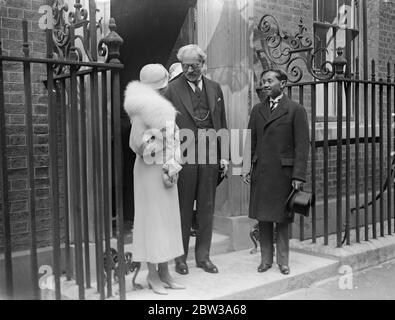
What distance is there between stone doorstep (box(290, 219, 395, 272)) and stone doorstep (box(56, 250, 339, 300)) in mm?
111

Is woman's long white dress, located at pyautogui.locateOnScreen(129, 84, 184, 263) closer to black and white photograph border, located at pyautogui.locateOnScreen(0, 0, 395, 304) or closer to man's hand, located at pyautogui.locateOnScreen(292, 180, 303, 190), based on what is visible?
black and white photograph border, located at pyautogui.locateOnScreen(0, 0, 395, 304)

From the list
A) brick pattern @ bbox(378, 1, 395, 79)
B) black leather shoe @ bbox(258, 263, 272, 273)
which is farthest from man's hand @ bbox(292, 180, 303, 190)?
brick pattern @ bbox(378, 1, 395, 79)

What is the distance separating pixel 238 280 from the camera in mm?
4465

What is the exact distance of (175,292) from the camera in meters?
4.04

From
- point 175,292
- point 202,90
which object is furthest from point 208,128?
point 175,292

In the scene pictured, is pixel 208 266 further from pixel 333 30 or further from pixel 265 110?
pixel 333 30

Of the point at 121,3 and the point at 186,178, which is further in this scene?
the point at 121,3

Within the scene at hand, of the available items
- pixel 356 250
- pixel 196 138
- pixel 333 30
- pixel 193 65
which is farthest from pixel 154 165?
pixel 333 30

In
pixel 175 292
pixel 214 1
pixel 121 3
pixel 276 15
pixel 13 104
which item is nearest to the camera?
pixel 175 292

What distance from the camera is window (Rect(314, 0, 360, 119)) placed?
730 cm

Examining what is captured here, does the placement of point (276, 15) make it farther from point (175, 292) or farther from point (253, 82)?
point (175, 292)

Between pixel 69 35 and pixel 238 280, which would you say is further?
pixel 238 280

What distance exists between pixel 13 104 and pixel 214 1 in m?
2.64

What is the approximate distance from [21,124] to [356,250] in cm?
364
